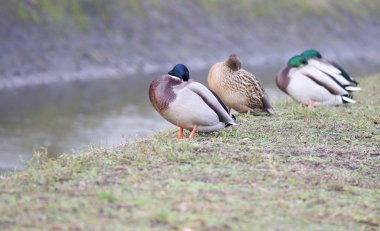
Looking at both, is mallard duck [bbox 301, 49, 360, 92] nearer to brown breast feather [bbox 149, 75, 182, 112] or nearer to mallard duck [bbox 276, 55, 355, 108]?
mallard duck [bbox 276, 55, 355, 108]

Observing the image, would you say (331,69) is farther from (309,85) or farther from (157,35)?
(157,35)

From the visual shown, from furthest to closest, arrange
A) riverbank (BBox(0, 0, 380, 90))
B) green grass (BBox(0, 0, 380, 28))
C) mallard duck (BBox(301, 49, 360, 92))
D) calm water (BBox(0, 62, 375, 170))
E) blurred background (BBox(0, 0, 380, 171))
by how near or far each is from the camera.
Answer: green grass (BBox(0, 0, 380, 28)), riverbank (BBox(0, 0, 380, 90)), blurred background (BBox(0, 0, 380, 171)), calm water (BBox(0, 62, 375, 170)), mallard duck (BBox(301, 49, 360, 92))

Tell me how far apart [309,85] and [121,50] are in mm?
16769

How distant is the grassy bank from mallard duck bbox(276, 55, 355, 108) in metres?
3.15

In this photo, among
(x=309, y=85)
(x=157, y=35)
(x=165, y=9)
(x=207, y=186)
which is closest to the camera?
(x=207, y=186)

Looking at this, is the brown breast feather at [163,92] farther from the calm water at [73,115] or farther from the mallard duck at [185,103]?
the calm water at [73,115]

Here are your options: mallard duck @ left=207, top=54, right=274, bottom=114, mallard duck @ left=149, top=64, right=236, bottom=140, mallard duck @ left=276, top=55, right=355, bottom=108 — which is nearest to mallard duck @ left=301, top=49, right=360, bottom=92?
mallard duck @ left=276, top=55, right=355, bottom=108

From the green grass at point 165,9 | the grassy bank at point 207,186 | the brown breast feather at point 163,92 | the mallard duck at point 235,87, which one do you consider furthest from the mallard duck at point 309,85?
the green grass at point 165,9

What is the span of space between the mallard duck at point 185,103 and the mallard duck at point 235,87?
183cm

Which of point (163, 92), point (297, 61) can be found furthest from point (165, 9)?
point (163, 92)

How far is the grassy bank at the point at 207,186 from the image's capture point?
17.6 feet

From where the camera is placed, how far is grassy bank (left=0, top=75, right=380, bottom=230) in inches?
211

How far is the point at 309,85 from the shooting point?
11859 mm

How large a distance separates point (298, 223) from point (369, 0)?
40.1 m
